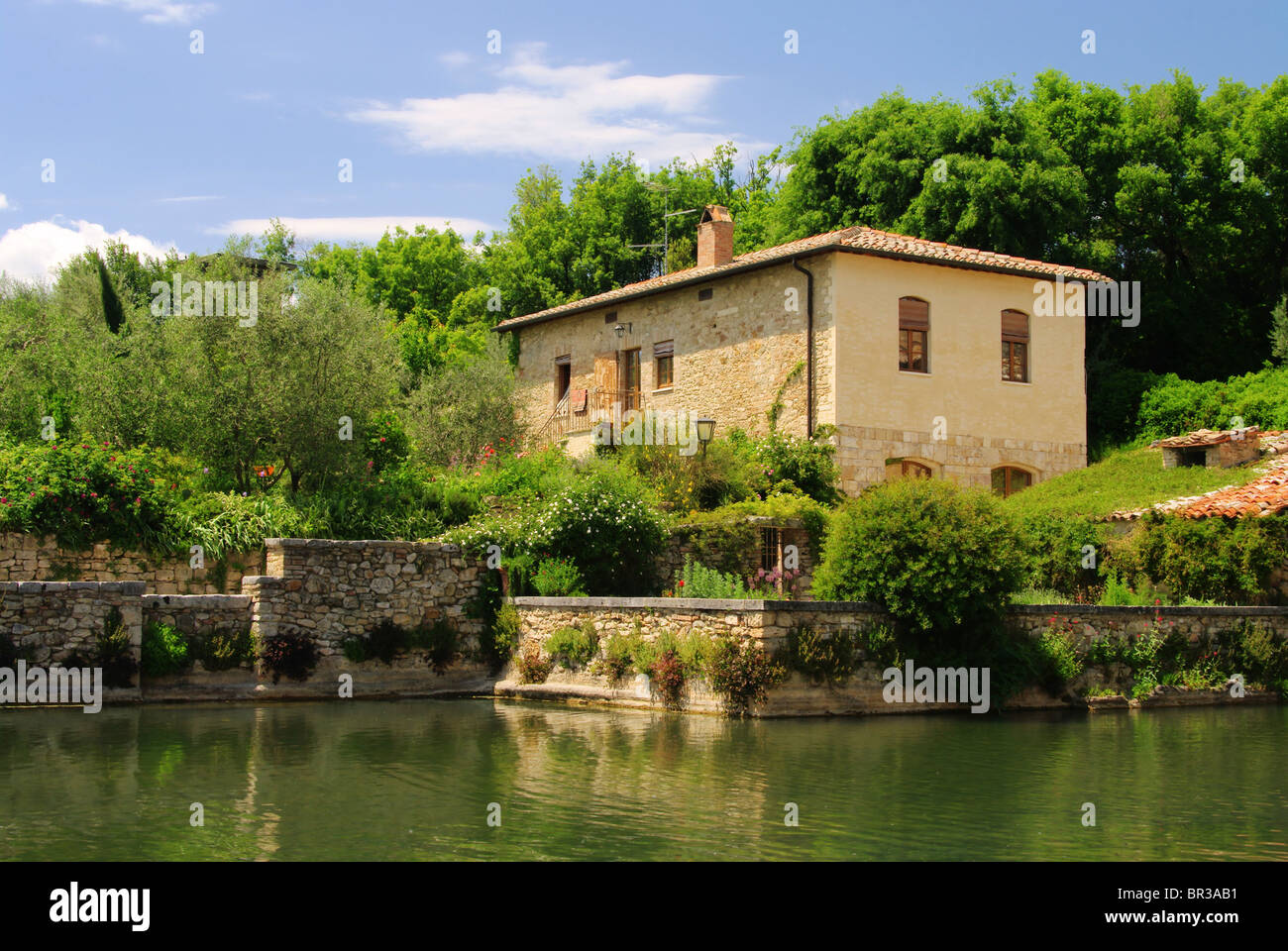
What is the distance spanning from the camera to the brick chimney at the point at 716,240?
29.4 metres

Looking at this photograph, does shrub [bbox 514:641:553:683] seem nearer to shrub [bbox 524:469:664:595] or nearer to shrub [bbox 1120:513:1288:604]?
shrub [bbox 524:469:664:595]

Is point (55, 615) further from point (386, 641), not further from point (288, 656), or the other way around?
point (386, 641)

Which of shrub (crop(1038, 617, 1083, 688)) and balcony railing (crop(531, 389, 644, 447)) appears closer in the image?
shrub (crop(1038, 617, 1083, 688))

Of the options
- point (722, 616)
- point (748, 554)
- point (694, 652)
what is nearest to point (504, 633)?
point (748, 554)

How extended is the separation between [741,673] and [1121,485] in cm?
1153

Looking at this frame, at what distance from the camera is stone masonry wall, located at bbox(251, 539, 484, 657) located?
1839 cm

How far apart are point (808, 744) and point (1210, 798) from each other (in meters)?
4.18

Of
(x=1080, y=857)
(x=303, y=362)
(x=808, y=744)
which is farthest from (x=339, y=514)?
(x=1080, y=857)

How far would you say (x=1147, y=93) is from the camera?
113 ft

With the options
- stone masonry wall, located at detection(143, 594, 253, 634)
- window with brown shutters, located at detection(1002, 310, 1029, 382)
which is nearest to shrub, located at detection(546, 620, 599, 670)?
stone masonry wall, located at detection(143, 594, 253, 634)

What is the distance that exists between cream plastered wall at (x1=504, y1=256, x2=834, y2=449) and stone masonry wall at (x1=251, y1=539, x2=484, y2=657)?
868 cm

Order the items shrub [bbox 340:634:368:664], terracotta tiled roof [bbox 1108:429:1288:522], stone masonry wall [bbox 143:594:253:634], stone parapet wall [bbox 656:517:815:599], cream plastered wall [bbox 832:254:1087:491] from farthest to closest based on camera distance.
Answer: cream plastered wall [bbox 832:254:1087:491]
stone parapet wall [bbox 656:517:815:599]
terracotta tiled roof [bbox 1108:429:1288:522]
shrub [bbox 340:634:368:664]
stone masonry wall [bbox 143:594:253:634]

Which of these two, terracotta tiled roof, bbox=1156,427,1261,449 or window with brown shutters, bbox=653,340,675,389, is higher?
window with brown shutters, bbox=653,340,675,389

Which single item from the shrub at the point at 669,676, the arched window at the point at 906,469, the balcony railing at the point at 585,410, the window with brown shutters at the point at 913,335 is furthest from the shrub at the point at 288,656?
the window with brown shutters at the point at 913,335
